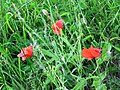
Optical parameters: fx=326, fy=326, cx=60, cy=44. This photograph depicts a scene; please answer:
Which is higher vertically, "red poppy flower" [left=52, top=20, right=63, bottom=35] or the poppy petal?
"red poppy flower" [left=52, top=20, right=63, bottom=35]

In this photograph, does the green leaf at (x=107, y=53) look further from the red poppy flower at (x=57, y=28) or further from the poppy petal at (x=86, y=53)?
the red poppy flower at (x=57, y=28)

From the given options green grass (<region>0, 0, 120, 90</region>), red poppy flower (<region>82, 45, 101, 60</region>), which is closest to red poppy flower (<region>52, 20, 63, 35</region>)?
green grass (<region>0, 0, 120, 90</region>)

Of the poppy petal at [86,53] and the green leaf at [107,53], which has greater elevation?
the poppy petal at [86,53]

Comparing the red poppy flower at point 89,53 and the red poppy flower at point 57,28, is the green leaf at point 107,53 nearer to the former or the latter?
the red poppy flower at point 89,53

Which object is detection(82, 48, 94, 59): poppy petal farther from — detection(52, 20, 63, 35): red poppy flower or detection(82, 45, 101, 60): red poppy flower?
detection(52, 20, 63, 35): red poppy flower

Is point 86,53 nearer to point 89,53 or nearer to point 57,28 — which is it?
point 89,53

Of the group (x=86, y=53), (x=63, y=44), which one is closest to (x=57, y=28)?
(x=86, y=53)

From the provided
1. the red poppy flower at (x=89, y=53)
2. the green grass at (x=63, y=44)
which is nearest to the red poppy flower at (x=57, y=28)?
the green grass at (x=63, y=44)

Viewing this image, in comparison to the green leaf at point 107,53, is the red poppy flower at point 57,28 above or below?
above

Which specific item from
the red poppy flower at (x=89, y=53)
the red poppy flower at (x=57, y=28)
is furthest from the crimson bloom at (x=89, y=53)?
the red poppy flower at (x=57, y=28)
